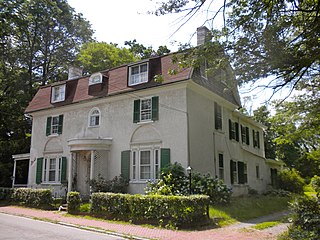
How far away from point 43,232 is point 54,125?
12684mm

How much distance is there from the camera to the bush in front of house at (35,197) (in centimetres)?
1739

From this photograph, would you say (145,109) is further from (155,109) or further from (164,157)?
(164,157)

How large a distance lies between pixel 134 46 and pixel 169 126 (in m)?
27.0

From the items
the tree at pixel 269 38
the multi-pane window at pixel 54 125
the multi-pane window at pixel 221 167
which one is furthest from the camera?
the multi-pane window at pixel 54 125

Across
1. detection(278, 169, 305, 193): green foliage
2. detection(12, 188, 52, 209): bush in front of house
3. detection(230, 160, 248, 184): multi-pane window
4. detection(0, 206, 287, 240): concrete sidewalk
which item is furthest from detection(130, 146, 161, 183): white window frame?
detection(278, 169, 305, 193): green foliage

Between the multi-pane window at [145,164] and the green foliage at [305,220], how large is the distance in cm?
773

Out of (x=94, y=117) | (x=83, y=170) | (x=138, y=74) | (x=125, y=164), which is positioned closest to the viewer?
(x=125, y=164)

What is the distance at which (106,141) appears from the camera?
60.3 ft

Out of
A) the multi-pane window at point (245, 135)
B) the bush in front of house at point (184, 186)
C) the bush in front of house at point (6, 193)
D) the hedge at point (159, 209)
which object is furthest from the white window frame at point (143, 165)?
the multi-pane window at point (245, 135)

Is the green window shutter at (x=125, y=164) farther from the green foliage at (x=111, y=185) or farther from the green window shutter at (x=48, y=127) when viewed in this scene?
the green window shutter at (x=48, y=127)

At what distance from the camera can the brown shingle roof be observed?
17.1 meters

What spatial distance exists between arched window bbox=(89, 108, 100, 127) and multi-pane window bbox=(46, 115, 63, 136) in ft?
9.22

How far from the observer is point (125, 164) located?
17.5 m

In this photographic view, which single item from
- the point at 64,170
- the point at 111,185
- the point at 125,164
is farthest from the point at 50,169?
the point at 125,164
